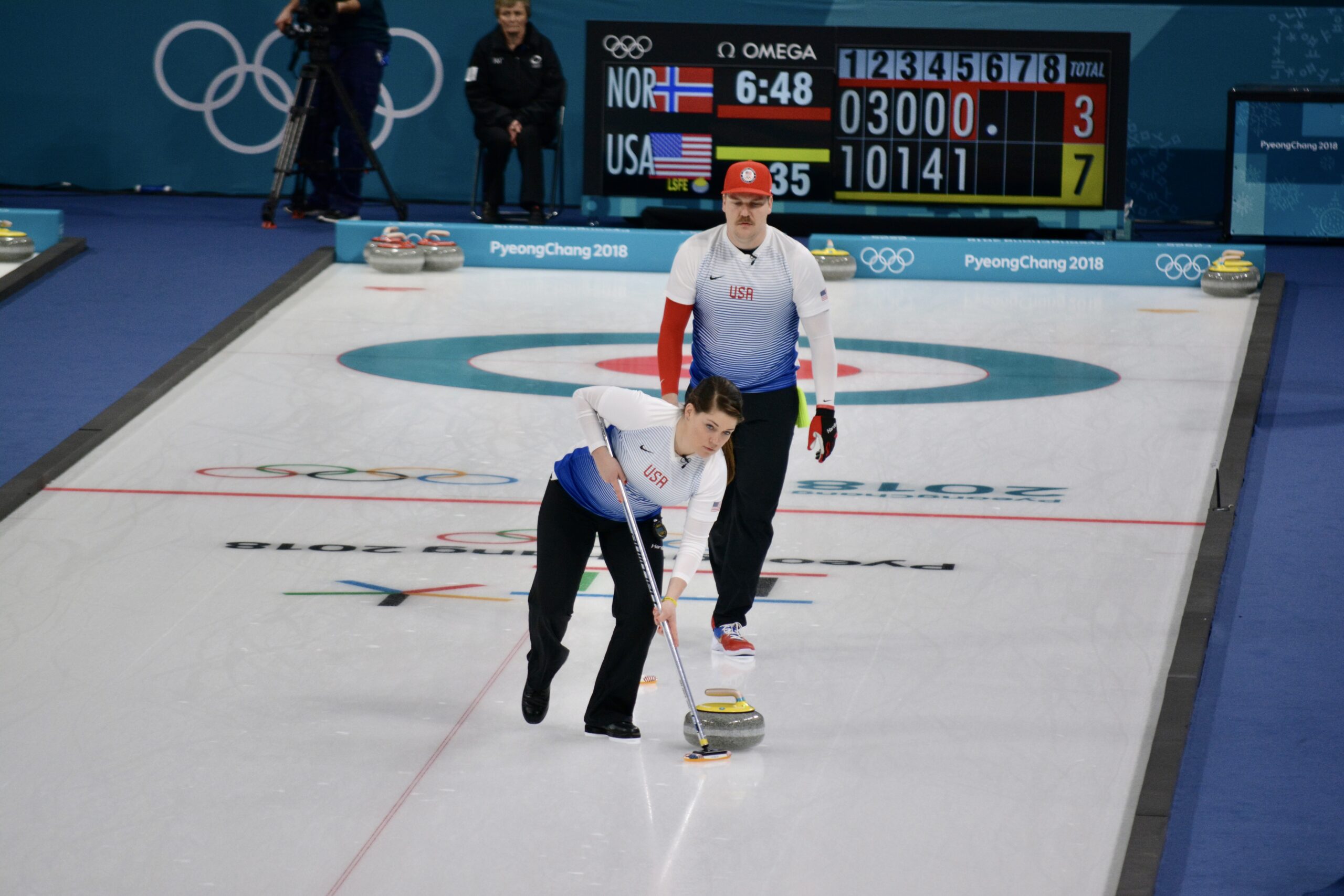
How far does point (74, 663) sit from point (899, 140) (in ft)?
29.8

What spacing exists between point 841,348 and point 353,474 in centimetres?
392

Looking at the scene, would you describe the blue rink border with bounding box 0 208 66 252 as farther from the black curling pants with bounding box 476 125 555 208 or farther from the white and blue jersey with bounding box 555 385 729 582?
the white and blue jersey with bounding box 555 385 729 582

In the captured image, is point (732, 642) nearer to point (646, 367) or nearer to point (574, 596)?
point (574, 596)

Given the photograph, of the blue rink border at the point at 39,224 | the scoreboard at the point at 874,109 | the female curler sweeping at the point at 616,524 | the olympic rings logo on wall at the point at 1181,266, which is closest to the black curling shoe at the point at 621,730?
the female curler sweeping at the point at 616,524

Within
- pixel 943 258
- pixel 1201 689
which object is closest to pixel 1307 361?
pixel 943 258

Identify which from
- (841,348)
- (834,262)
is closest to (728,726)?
(841,348)

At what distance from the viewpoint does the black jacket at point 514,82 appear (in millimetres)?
14078

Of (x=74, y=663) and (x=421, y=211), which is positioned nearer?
(x=74, y=663)

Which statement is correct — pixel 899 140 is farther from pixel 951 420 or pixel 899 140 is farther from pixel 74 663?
pixel 74 663

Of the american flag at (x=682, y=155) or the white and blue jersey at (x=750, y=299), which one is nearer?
the white and blue jersey at (x=750, y=299)

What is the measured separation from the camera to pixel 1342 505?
7922 mm

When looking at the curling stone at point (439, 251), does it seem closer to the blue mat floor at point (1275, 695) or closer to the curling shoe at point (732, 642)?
the blue mat floor at point (1275, 695)

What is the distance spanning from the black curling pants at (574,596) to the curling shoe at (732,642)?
0.76 m

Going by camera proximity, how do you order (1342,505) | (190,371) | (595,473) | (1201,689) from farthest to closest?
(190,371) < (1342,505) < (1201,689) < (595,473)
